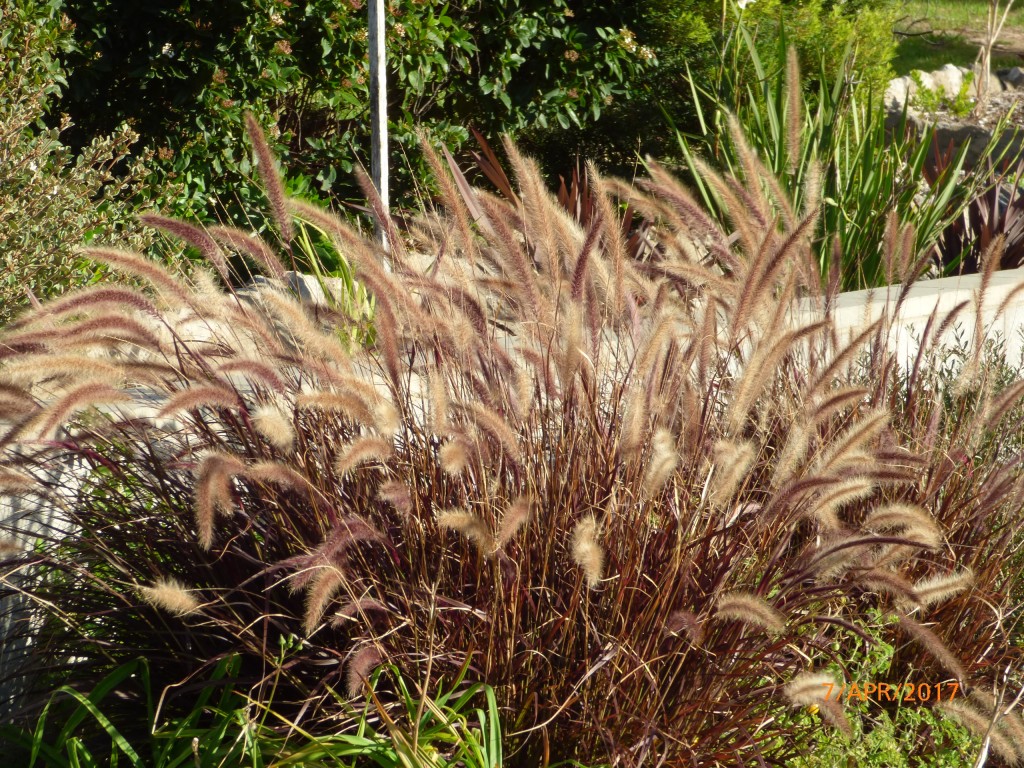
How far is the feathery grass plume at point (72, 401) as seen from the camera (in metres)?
1.67

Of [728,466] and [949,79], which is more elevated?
[728,466]

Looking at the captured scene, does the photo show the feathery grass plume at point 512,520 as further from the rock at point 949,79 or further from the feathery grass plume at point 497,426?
the rock at point 949,79

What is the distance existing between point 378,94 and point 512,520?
309 cm

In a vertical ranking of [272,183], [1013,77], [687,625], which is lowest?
[1013,77]

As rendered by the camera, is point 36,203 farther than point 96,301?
Yes

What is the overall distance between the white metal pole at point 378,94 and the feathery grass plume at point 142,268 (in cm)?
225

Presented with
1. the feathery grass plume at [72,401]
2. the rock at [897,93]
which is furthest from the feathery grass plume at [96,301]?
the rock at [897,93]

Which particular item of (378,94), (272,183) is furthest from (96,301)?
(378,94)

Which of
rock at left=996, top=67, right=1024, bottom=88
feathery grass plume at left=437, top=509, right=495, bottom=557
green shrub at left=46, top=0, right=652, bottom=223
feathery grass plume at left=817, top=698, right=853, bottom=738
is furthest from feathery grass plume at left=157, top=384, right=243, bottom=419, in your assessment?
rock at left=996, top=67, right=1024, bottom=88

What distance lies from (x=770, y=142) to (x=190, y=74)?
3.01 m

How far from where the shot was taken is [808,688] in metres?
1.84

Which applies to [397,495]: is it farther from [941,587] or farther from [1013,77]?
[1013,77]

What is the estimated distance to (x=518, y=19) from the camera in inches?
255

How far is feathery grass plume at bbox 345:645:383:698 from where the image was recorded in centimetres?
167
